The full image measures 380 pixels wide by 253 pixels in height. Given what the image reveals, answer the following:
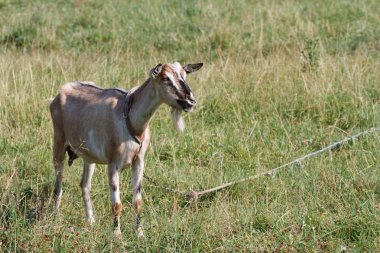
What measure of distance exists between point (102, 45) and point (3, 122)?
4014 mm

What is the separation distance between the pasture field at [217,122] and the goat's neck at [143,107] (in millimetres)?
635

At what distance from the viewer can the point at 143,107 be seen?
5867mm

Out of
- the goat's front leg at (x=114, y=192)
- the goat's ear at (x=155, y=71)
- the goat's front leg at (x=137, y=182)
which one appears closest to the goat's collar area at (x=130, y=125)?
the goat's front leg at (x=137, y=182)

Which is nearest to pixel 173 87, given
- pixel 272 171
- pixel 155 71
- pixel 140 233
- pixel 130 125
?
pixel 155 71

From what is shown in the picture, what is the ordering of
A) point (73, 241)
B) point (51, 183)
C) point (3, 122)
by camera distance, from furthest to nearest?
point (3, 122), point (51, 183), point (73, 241)

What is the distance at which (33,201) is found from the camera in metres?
6.41

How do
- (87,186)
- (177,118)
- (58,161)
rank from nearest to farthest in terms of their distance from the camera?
(177,118), (87,186), (58,161)

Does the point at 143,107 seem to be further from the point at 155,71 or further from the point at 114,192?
the point at 114,192

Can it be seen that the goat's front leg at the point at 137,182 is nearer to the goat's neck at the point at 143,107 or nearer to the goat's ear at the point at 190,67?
the goat's neck at the point at 143,107

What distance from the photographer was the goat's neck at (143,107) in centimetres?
584

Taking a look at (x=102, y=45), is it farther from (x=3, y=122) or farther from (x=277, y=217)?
(x=277, y=217)

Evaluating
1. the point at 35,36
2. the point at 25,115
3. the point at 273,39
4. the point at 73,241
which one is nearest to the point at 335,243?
the point at 73,241

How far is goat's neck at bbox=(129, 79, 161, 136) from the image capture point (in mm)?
5844

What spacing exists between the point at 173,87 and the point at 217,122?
2891 millimetres
